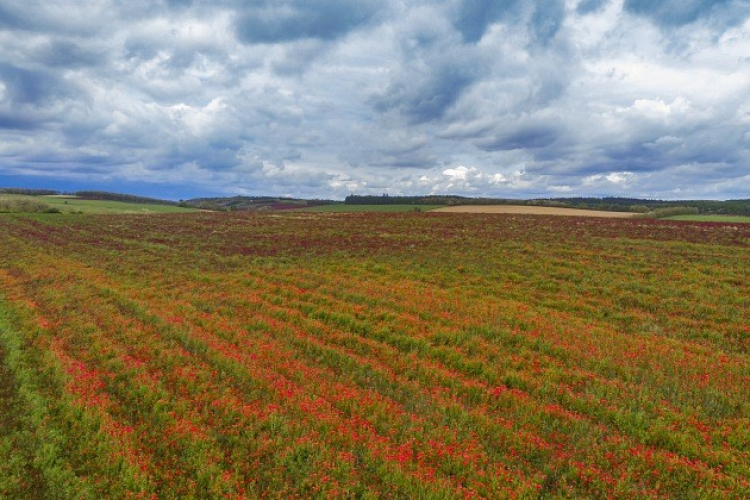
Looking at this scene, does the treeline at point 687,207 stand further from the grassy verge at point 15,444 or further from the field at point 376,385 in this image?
the grassy verge at point 15,444

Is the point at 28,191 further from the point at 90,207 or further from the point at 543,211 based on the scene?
the point at 543,211

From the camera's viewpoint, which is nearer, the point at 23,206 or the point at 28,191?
the point at 23,206

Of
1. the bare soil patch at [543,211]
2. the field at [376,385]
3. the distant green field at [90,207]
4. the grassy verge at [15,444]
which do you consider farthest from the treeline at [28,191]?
the grassy verge at [15,444]

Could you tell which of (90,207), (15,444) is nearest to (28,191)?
(90,207)

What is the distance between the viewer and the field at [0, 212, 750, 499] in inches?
271

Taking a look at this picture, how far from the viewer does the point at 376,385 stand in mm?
10336

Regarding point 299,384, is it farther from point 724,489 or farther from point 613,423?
point 724,489

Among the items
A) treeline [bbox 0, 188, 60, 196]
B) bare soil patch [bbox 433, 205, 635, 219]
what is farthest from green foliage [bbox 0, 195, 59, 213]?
treeline [bbox 0, 188, 60, 196]

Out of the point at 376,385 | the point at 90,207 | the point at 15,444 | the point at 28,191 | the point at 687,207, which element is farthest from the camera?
the point at 28,191

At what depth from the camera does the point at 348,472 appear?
22.7 feet

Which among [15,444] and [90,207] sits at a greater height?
[90,207]

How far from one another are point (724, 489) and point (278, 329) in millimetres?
12043

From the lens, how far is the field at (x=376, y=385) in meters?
6.88

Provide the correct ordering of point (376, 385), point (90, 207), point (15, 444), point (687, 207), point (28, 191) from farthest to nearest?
1. point (28, 191)
2. point (90, 207)
3. point (687, 207)
4. point (376, 385)
5. point (15, 444)
